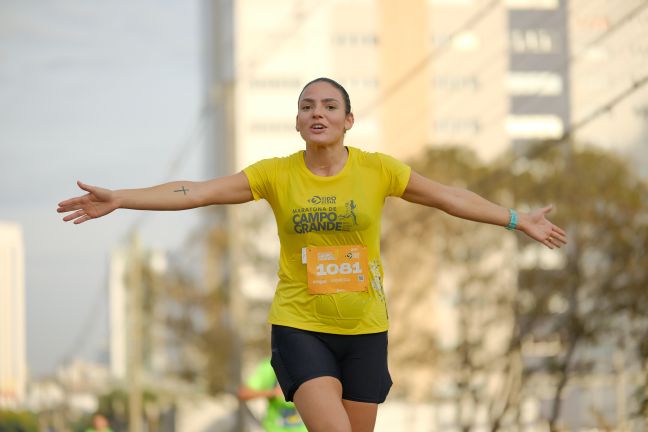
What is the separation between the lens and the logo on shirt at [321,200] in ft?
18.5

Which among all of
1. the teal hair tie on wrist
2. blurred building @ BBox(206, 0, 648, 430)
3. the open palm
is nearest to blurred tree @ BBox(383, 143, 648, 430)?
blurred building @ BBox(206, 0, 648, 430)

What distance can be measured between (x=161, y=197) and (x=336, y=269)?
34.2 inches

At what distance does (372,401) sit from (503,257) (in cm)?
1960

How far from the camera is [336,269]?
566 centimetres

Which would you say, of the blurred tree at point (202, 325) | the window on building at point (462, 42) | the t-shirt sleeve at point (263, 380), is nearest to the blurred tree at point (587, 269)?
the t-shirt sleeve at point (263, 380)

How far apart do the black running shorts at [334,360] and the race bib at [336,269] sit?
0.72ft

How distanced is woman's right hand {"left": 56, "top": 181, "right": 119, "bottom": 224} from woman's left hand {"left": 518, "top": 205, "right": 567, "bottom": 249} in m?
1.94

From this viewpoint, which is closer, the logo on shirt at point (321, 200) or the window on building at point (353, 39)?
the logo on shirt at point (321, 200)

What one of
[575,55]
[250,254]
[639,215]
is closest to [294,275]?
[575,55]

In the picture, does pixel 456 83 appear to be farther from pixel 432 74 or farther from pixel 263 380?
pixel 263 380

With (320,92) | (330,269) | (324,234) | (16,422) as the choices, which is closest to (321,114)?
(320,92)

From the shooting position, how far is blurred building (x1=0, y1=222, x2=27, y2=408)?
41219mm

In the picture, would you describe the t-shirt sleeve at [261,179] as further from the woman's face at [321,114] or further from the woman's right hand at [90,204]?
the woman's right hand at [90,204]

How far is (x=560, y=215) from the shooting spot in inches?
784
